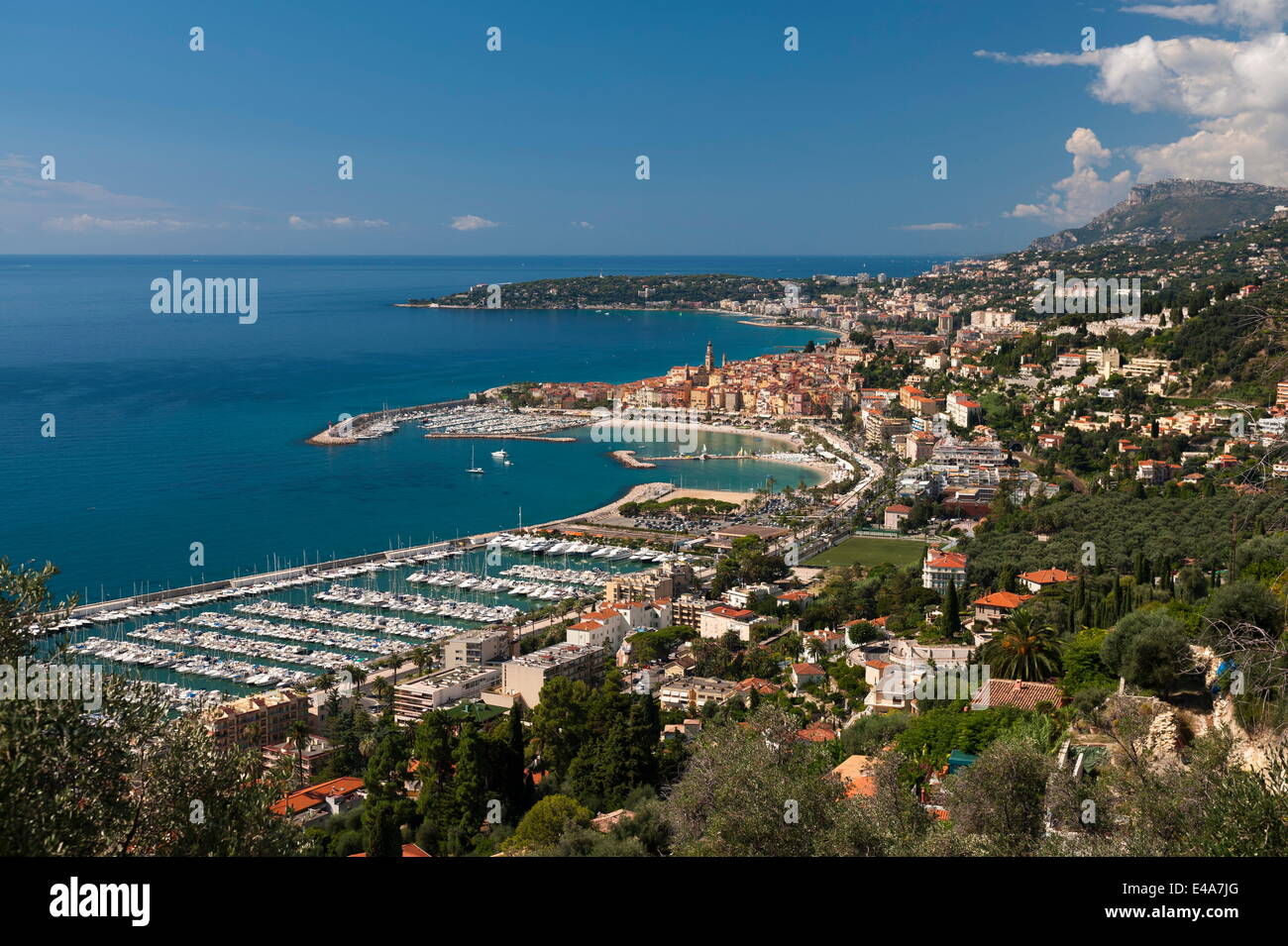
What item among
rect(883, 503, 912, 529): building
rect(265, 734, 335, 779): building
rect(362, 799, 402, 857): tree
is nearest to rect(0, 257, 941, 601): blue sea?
rect(362, 799, 402, 857): tree

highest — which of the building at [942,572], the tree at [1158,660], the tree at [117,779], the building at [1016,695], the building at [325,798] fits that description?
the tree at [117,779]

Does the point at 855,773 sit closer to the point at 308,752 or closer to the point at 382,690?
the point at 308,752

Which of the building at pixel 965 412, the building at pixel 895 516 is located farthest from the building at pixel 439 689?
the building at pixel 965 412

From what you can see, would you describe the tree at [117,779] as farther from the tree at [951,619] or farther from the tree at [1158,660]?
the tree at [951,619]

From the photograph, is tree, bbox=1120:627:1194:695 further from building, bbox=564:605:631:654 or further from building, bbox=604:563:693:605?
building, bbox=604:563:693:605

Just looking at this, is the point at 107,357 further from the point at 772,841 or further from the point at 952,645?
the point at 772,841

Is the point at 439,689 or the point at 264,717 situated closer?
the point at 264,717

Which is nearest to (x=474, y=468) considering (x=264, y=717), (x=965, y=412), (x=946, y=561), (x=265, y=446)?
(x=265, y=446)

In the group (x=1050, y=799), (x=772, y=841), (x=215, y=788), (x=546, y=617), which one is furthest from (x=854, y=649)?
(x=215, y=788)
